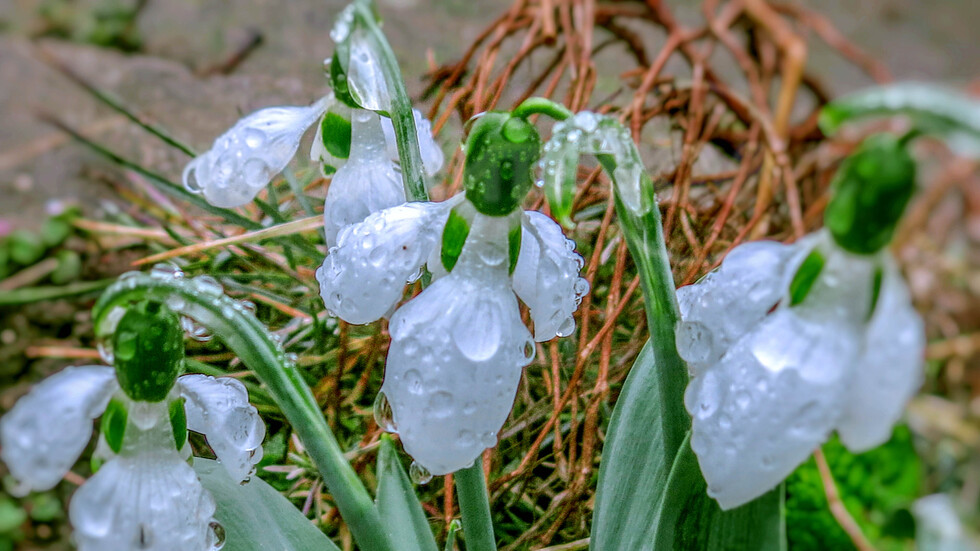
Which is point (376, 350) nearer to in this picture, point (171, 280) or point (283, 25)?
point (171, 280)

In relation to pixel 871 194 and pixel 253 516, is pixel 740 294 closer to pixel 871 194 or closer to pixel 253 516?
pixel 871 194

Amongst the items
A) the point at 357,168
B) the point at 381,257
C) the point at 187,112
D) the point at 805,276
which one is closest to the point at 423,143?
the point at 357,168

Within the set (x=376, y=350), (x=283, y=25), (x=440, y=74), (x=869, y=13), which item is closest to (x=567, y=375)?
(x=376, y=350)

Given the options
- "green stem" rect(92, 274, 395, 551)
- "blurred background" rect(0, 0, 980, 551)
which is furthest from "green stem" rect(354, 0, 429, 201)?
"blurred background" rect(0, 0, 980, 551)

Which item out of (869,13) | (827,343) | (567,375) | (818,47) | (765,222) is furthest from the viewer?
(869,13)

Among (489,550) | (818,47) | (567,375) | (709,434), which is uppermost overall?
(709,434)

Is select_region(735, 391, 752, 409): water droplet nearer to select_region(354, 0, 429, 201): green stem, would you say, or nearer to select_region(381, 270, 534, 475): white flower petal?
select_region(381, 270, 534, 475): white flower petal
